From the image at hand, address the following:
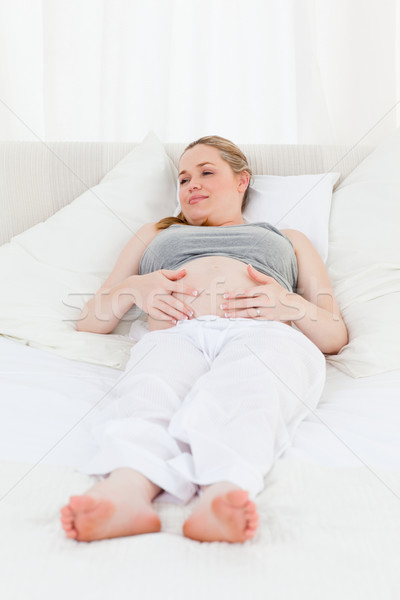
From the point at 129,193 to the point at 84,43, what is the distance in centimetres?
85

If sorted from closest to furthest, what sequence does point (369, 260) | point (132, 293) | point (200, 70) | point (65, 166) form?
1. point (132, 293)
2. point (369, 260)
3. point (65, 166)
4. point (200, 70)

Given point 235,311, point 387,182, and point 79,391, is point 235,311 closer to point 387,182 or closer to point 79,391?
point 79,391

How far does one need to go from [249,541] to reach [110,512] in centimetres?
16

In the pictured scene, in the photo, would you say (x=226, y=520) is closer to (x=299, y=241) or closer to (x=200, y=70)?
(x=299, y=241)

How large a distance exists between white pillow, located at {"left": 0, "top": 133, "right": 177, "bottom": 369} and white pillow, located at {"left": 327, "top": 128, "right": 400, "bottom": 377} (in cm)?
51

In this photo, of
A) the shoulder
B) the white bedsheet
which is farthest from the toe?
the shoulder

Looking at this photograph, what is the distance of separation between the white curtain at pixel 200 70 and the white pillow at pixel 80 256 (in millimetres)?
452

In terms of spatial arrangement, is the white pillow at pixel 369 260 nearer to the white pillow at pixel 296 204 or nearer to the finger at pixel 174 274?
the white pillow at pixel 296 204

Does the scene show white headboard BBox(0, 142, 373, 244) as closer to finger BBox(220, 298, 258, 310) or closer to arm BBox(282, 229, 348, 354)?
arm BBox(282, 229, 348, 354)

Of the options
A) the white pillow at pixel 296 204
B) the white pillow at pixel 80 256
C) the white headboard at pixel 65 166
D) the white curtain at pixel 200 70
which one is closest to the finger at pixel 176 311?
the white pillow at pixel 80 256

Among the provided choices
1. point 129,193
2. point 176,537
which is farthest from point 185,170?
point 176,537

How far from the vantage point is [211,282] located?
1.26 m

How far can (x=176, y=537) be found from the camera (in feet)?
2.16

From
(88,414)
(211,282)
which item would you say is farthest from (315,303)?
(88,414)
